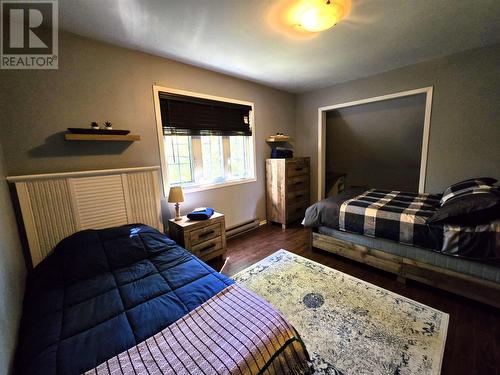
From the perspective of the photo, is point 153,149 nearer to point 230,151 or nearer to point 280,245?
point 230,151

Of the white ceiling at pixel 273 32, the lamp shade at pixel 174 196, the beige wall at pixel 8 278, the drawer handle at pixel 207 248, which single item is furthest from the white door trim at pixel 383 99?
the beige wall at pixel 8 278

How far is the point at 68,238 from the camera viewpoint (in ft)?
6.01

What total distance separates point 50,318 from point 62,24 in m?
2.26

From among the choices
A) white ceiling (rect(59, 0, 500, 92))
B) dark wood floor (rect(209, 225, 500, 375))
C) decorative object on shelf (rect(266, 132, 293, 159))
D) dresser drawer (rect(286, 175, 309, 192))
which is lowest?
dark wood floor (rect(209, 225, 500, 375))

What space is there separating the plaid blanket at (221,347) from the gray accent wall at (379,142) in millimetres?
3699

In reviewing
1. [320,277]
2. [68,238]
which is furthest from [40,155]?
[320,277]

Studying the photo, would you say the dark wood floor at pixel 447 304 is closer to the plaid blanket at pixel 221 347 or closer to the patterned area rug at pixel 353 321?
the patterned area rug at pixel 353 321

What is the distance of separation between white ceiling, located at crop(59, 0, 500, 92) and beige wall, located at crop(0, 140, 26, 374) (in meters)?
1.44

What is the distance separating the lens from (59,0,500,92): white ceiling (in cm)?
162

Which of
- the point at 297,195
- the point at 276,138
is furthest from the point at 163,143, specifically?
the point at 297,195

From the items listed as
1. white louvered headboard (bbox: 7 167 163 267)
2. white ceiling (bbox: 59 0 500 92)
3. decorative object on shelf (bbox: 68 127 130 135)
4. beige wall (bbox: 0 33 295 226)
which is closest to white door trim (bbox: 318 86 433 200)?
white ceiling (bbox: 59 0 500 92)

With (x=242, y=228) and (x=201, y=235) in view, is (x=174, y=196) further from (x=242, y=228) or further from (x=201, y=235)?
(x=242, y=228)

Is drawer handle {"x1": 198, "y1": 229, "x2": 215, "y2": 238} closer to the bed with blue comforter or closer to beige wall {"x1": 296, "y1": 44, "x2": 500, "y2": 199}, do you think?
the bed with blue comforter

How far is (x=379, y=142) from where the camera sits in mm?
4191
